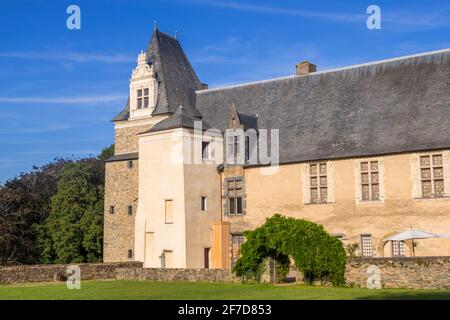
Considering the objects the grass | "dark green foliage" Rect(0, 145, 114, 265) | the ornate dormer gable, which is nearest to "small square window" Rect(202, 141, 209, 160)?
the ornate dormer gable

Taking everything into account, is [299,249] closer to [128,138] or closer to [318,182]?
[318,182]

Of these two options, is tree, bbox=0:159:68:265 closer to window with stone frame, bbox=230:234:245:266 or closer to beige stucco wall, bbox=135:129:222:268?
beige stucco wall, bbox=135:129:222:268

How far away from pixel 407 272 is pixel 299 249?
3500mm

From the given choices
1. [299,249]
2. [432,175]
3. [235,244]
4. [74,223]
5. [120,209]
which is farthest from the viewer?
[74,223]

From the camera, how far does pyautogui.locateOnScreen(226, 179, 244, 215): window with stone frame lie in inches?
1179

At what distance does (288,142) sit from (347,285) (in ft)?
34.6

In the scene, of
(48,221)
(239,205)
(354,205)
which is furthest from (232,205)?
(48,221)

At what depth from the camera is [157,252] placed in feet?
94.2

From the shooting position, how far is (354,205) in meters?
26.5

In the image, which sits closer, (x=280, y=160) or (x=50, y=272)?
(x=50, y=272)
